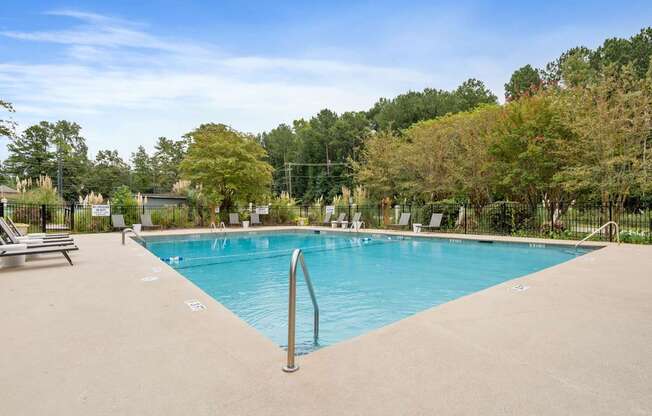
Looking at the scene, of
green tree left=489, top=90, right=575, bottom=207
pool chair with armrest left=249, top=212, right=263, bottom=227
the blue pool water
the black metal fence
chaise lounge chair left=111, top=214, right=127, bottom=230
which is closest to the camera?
the blue pool water

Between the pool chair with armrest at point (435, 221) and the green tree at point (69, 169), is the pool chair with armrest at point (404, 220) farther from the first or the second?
the green tree at point (69, 169)

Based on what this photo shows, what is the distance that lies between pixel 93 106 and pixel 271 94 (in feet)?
27.8

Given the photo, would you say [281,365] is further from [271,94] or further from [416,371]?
[271,94]

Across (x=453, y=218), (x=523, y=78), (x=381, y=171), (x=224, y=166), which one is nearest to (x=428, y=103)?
(x=523, y=78)

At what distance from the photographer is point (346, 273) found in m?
7.46

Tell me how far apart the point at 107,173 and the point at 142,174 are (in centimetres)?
440

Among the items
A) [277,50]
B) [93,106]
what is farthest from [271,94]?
[93,106]

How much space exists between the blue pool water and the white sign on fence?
2.63 m

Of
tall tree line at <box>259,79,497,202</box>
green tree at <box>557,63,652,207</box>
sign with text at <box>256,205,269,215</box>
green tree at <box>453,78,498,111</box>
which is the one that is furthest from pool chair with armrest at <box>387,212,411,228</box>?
green tree at <box>453,78,498,111</box>

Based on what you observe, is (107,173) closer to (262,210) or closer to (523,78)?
(262,210)

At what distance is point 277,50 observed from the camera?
1308 centimetres

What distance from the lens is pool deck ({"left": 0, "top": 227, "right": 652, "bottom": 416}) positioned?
1.86 meters

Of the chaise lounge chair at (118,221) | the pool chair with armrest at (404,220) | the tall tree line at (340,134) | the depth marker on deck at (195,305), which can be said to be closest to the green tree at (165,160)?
the tall tree line at (340,134)

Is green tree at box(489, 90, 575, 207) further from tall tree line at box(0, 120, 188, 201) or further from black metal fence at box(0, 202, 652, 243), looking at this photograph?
tall tree line at box(0, 120, 188, 201)
